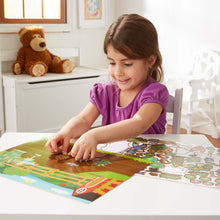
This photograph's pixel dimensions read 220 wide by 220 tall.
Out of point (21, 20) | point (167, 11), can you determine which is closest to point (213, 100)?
point (167, 11)

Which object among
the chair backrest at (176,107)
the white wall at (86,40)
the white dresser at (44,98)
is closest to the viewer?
the chair backrest at (176,107)

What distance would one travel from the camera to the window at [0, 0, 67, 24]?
301 cm

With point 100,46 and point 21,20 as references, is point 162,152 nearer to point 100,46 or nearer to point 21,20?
point 21,20

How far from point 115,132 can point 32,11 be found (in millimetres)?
A: 2519

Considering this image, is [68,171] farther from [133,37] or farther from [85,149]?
[133,37]

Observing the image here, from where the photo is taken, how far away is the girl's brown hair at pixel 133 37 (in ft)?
3.72

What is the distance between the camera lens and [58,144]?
959 millimetres

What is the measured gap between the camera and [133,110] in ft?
4.09

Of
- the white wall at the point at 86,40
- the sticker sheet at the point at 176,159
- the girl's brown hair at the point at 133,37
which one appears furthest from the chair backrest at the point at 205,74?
the sticker sheet at the point at 176,159

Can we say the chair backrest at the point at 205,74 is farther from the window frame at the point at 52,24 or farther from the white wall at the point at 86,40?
the window frame at the point at 52,24

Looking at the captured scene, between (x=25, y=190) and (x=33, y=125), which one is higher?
(x=25, y=190)

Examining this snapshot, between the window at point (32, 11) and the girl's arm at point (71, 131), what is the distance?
6.74 feet

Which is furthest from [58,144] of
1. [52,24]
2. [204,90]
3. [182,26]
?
[182,26]

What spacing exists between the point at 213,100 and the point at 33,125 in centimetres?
154
